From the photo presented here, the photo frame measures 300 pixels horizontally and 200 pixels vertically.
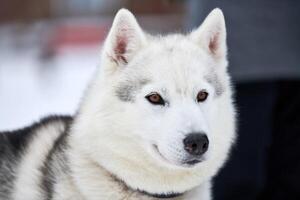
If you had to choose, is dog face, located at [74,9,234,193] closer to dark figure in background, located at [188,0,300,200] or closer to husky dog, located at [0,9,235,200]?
husky dog, located at [0,9,235,200]

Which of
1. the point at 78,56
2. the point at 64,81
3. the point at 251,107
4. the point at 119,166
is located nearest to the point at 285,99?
the point at 251,107

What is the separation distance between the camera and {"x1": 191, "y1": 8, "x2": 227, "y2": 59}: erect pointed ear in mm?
3034

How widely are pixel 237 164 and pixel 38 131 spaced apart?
1107 mm

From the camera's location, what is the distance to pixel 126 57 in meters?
2.98

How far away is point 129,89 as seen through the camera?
287 centimetres

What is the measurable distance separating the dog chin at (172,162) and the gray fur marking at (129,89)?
0.71ft

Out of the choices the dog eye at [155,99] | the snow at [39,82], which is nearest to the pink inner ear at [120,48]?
the dog eye at [155,99]

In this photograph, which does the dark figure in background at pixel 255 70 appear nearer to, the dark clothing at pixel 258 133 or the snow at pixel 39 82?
the dark clothing at pixel 258 133

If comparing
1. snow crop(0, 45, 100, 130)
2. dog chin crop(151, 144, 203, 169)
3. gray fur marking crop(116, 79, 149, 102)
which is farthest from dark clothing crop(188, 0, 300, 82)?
snow crop(0, 45, 100, 130)

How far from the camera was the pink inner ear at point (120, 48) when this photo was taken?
2.96m

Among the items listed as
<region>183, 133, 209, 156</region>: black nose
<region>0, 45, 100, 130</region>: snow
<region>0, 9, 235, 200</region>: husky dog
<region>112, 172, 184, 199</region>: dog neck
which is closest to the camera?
<region>183, 133, 209, 156</region>: black nose

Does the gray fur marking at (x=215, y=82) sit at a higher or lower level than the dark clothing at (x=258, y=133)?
higher

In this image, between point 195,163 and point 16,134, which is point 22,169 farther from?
point 195,163

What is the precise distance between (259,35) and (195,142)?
1.22 meters
